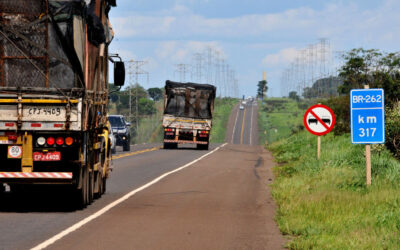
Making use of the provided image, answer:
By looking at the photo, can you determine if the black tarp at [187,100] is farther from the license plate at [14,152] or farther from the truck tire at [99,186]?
the license plate at [14,152]

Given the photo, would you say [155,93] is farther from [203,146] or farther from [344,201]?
[344,201]

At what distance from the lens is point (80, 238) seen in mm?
10750

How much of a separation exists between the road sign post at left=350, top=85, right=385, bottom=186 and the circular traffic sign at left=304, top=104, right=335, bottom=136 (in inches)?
229

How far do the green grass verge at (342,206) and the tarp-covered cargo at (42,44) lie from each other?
4.50 meters

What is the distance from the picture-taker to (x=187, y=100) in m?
48.2

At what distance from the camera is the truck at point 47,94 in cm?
1343

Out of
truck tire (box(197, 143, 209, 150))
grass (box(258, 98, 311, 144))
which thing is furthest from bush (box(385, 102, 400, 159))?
grass (box(258, 98, 311, 144))

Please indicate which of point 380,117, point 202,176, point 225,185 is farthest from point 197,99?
point 380,117

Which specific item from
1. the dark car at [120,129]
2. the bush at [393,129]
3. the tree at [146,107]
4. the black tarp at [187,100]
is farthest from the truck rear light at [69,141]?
the tree at [146,107]

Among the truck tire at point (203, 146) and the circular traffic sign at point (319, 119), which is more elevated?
the circular traffic sign at point (319, 119)

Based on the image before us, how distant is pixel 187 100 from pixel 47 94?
113 feet

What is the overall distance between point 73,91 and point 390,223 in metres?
5.67

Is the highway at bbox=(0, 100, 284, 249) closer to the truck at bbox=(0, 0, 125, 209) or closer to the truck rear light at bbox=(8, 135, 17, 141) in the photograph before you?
the truck at bbox=(0, 0, 125, 209)

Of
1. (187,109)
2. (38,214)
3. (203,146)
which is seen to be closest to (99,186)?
(38,214)
